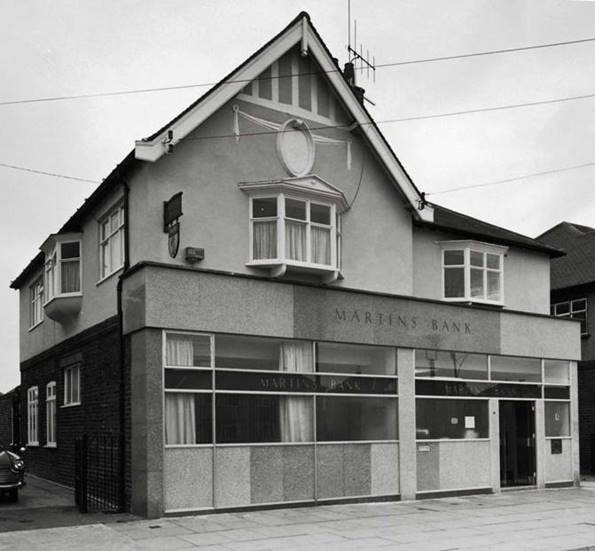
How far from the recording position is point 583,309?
28719 mm

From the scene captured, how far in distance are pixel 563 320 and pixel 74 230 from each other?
1336 centimetres

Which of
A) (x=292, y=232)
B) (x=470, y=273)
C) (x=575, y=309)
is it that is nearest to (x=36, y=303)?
(x=292, y=232)

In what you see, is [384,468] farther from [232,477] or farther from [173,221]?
[173,221]

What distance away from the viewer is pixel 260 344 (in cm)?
1669

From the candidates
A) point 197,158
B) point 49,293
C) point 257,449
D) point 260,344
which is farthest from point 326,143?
point 49,293

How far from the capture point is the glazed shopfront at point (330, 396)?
15.3m

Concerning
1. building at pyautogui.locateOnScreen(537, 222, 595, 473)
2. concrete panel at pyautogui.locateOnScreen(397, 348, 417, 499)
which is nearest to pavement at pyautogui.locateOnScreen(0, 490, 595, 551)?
concrete panel at pyautogui.locateOnScreen(397, 348, 417, 499)

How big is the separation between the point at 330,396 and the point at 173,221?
508cm

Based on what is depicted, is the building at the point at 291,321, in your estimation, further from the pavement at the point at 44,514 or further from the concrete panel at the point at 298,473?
the pavement at the point at 44,514

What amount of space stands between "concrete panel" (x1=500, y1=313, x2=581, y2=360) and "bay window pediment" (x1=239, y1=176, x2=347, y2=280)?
596 centimetres

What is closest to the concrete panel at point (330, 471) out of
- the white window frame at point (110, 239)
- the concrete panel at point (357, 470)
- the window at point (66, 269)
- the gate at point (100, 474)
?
the concrete panel at point (357, 470)

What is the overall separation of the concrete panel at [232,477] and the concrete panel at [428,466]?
4.79 m

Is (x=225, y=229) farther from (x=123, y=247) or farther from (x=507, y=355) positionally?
(x=507, y=355)

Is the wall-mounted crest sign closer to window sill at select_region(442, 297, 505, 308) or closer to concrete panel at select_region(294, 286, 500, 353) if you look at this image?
concrete panel at select_region(294, 286, 500, 353)
